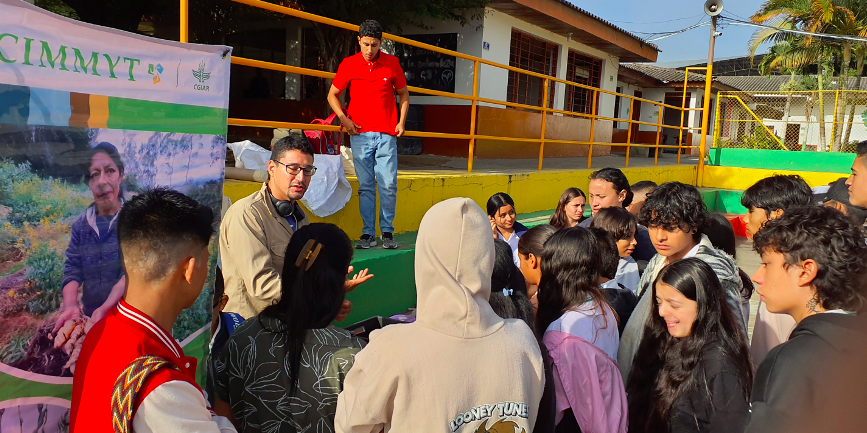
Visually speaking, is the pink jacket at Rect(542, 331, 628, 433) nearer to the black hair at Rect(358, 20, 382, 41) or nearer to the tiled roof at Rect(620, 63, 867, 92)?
the black hair at Rect(358, 20, 382, 41)

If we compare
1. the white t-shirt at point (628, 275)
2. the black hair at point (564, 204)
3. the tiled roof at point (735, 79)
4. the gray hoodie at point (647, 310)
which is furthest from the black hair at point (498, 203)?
the tiled roof at point (735, 79)

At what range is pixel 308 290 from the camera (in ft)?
6.09

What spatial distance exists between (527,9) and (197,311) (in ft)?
32.6

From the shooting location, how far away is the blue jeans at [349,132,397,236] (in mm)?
4367

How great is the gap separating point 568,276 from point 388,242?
89.6 inches

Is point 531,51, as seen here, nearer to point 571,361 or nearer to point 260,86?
point 260,86

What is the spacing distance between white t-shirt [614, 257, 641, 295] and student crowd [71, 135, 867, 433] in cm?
86

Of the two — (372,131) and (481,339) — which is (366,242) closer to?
(372,131)

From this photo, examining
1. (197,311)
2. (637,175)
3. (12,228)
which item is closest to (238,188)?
(197,311)

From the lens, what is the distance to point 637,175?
9922 mm

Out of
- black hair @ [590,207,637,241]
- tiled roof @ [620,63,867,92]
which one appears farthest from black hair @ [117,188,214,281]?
tiled roof @ [620,63,867,92]

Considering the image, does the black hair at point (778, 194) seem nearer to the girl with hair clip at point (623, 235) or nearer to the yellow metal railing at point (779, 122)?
the girl with hair clip at point (623, 235)

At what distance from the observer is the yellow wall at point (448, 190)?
4.49m

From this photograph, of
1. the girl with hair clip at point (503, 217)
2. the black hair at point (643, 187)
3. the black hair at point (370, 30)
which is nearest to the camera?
the black hair at point (370, 30)
